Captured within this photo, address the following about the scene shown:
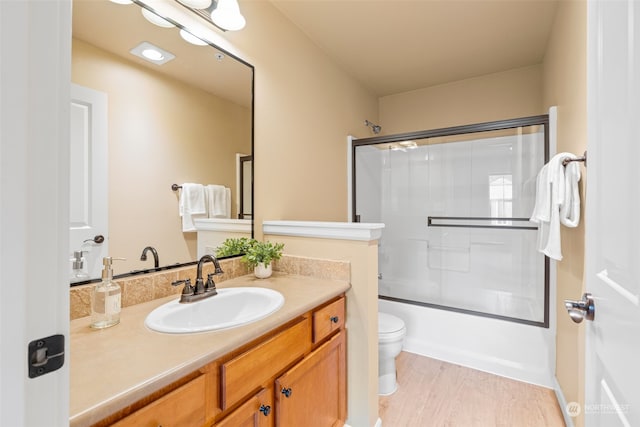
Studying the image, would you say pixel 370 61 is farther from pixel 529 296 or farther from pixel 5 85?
pixel 5 85

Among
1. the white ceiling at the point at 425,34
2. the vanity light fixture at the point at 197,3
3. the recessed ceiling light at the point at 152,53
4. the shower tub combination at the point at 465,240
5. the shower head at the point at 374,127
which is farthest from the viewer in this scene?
the shower head at the point at 374,127

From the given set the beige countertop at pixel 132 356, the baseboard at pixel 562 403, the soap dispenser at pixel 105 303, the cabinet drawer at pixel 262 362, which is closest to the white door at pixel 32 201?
the beige countertop at pixel 132 356

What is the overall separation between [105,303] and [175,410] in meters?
0.45

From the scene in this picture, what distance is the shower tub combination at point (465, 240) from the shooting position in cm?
216

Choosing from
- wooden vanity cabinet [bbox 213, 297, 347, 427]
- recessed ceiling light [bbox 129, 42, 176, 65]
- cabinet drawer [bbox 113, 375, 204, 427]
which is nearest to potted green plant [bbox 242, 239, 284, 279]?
wooden vanity cabinet [bbox 213, 297, 347, 427]

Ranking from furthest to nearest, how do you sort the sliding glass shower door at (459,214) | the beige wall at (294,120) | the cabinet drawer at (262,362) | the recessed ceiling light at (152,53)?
1. the sliding glass shower door at (459,214)
2. the beige wall at (294,120)
3. the recessed ceiling light at (152,53)
4. the cabinet drawer at (262,362)

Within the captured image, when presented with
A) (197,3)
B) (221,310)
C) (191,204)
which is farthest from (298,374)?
Result: (197,3)

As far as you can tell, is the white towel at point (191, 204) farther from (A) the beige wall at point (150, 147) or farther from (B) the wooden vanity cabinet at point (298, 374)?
(B) the wooden vanity cabinet at point (298, 374)

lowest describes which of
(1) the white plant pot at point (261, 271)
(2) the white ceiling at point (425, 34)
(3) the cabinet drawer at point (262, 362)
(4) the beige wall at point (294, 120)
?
(3) the cabinet drawer at point (262, 362)

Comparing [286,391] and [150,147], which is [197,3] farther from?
[286,391]

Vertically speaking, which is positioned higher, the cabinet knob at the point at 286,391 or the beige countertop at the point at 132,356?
the beige countertop at the point at 132,356

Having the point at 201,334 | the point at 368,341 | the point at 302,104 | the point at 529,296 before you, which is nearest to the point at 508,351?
the point at 529,296

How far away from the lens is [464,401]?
183 centimetres

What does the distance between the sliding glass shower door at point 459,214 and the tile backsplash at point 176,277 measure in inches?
53.0
